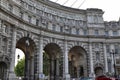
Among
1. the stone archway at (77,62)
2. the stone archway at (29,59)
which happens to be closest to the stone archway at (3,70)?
the stone archway at (29,59)

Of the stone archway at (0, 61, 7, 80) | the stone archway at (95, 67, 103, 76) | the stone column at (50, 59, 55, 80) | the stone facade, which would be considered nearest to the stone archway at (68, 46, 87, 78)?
the stone facade

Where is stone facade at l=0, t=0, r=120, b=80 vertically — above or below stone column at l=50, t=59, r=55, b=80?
above

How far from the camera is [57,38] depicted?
5238cm

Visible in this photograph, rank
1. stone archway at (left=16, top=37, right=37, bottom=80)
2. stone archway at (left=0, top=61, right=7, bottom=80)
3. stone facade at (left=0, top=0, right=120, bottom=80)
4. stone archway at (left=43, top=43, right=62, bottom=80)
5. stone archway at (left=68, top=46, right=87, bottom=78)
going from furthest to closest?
1. stone archway at (left=68, top=46, right=87, bottom=78)
2. stone archway at (left=43, top=43, right=62, bottom=80)
3. stone archway at (left=16, top=37, right=37, bottom=80)
4. stone facade at (left=0, top=0, right=120, bottom=80)
5. stone archway at (left=0, top=61, right=7, bottom=80)

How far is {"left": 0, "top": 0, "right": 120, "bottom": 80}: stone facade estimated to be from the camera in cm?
4028

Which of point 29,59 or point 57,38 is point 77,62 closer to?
point 57,38

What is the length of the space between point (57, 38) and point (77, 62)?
452 inches

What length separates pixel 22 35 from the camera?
1741 inches

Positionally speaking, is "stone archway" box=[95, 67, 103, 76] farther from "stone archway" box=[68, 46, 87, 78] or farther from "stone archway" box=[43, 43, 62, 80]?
"stone archway" box=[43, 43, 62, 80]

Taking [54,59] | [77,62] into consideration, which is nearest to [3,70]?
[54,59]

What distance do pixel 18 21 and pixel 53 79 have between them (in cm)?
1975

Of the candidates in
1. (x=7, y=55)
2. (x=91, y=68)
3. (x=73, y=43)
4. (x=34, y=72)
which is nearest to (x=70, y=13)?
(x=73, y=43)

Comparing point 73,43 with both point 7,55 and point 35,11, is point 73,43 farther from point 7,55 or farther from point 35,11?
point 7,55

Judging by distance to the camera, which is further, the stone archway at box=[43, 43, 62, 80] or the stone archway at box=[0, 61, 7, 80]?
the stone archway at box=[43, 43, 62, 80]
